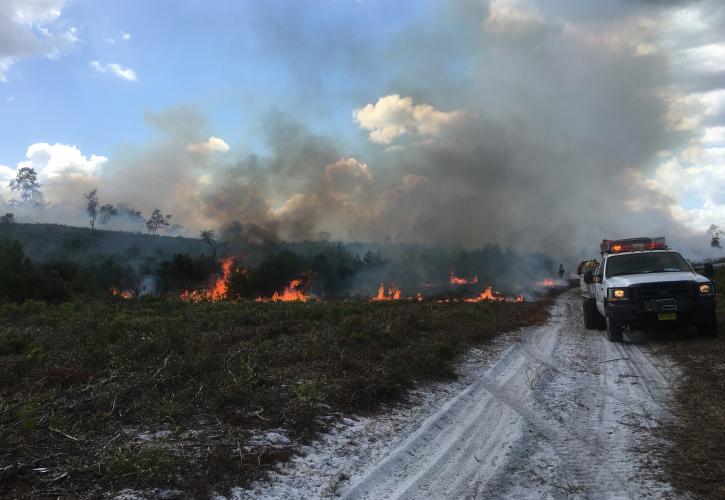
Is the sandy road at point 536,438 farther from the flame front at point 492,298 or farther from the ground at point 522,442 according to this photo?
the flame front at point 492,298

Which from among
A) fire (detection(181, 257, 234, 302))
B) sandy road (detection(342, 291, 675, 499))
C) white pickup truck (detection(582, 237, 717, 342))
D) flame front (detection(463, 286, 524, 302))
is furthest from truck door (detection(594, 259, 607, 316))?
fire (detection(181, 257, 234, 302))

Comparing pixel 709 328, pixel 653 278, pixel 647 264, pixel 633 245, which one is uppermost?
pixel 633 245

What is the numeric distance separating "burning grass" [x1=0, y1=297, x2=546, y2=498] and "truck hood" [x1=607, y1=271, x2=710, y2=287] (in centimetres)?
385

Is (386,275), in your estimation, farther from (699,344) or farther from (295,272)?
(699,344)

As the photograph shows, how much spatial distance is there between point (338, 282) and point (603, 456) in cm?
3994

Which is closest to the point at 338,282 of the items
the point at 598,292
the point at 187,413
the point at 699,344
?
the point at 598,292

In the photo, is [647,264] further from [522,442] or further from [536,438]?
[522,442]

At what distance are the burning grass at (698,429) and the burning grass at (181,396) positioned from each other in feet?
12.1

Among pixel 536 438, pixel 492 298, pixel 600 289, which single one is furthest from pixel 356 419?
pixel 492 298

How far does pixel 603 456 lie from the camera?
5008 millimetres

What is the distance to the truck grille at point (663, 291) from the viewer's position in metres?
10.7

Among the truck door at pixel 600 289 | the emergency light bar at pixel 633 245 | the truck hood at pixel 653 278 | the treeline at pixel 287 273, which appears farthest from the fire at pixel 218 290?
the truck hood at pixel 653 278

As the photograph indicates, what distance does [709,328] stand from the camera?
1080cm

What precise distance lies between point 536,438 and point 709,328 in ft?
26.1
